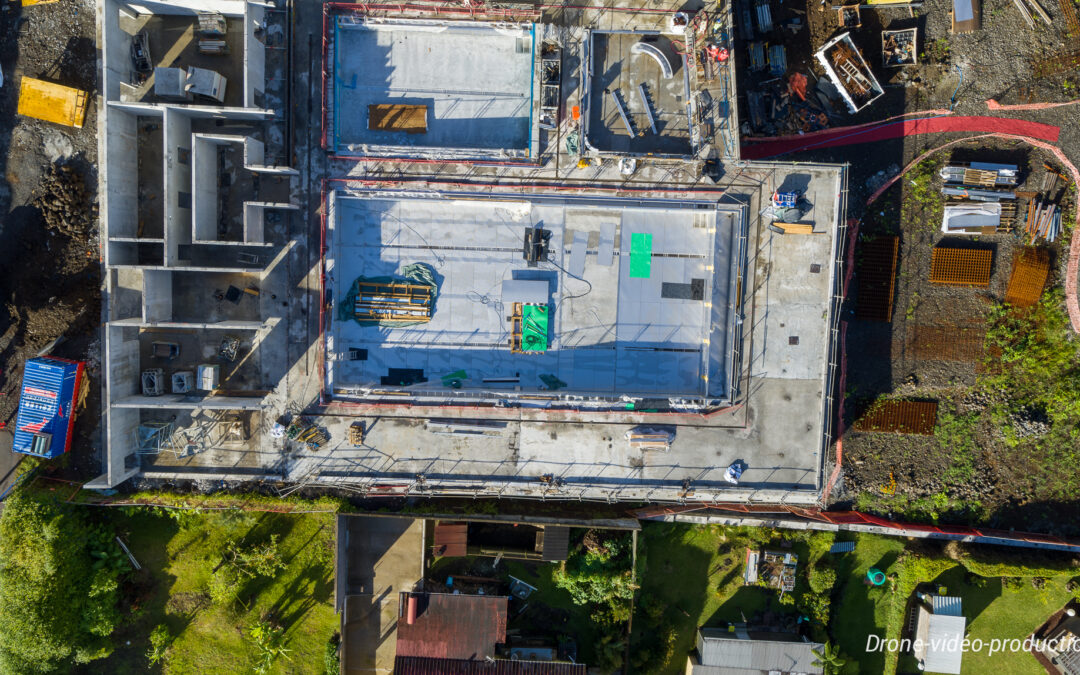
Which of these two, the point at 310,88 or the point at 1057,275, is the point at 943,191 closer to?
the point at 1057,275

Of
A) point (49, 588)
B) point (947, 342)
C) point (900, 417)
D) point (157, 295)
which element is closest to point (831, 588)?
point (900, 417)

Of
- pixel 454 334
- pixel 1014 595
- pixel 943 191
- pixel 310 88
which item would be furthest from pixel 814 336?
pixel 310 88

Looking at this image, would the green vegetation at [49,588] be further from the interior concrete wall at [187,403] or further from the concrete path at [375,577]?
the concrete path at [375,577]

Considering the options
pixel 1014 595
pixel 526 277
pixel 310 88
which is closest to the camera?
pixel 310 88

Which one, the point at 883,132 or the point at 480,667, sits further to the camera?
the point at 883,132

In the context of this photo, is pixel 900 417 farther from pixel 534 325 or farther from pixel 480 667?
pixel 480 667

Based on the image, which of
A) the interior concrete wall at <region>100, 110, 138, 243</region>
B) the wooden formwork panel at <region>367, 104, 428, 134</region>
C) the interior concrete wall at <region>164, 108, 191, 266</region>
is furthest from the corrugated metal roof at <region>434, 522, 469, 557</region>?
the wooden formwork panel at <region>367, 104, 428, 134</region>
